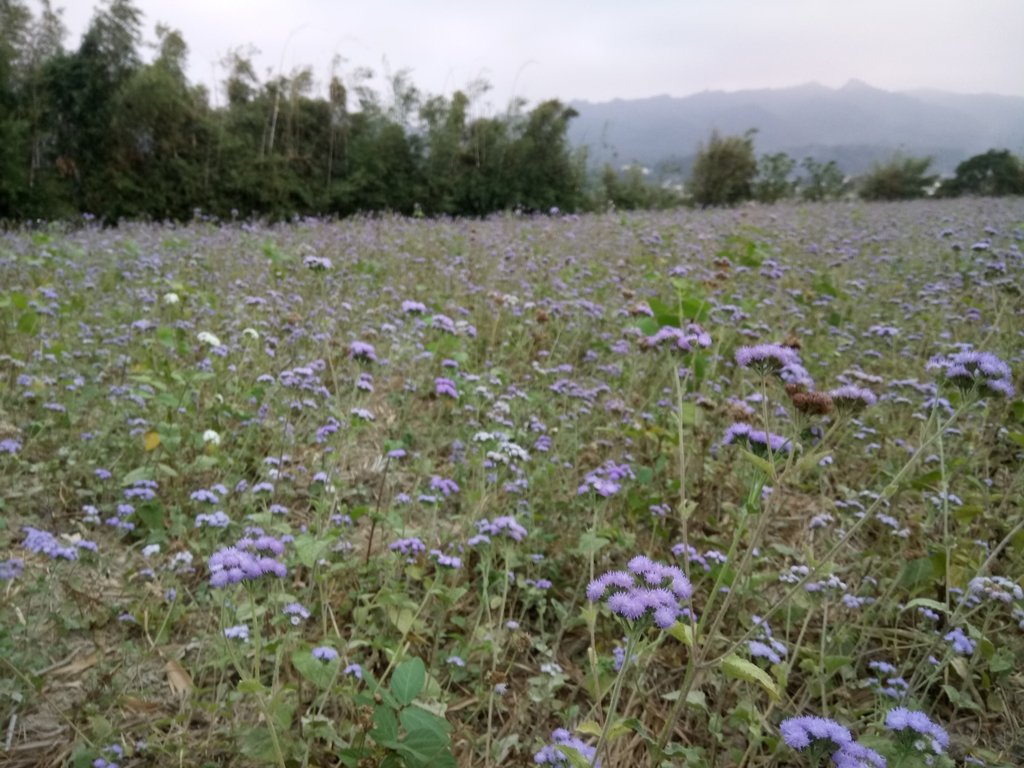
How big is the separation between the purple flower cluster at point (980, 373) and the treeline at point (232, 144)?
30.4ft

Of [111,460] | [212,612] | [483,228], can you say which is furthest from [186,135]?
[212,612]

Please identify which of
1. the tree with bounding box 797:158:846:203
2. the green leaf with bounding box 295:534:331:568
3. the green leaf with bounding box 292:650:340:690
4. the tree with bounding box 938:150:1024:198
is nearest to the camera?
the green leaf with bounding box 292:650:340:690

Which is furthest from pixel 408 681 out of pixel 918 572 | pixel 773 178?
pixel 773 178

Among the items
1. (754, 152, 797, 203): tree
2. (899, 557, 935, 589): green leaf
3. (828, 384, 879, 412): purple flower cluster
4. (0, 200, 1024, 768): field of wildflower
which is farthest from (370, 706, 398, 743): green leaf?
(754, 152, 797, 203): tree

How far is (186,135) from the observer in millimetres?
13961

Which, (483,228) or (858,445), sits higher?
(483,228)

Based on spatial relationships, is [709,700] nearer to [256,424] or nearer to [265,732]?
[265,732]

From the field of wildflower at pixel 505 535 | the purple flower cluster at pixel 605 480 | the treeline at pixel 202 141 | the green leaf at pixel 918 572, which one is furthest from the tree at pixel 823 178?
the purple flower cluster at pixel 605 480

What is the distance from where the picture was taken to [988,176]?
75.3 feet

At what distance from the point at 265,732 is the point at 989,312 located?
5363 mm

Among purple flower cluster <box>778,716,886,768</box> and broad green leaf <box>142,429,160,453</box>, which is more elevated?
purple flower cluster <box>778,716,886,768</box>

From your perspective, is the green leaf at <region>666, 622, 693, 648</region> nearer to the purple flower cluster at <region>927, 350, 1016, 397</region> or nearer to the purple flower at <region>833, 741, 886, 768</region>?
the purple flower at <region>833, 741, 886, 768</region>

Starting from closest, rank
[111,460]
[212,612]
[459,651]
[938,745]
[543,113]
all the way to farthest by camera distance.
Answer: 1. [938,745]
2. [459,651]
3. [212,612]
4. [111,460]
5. [543,113]

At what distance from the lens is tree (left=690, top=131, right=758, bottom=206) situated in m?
27.5
